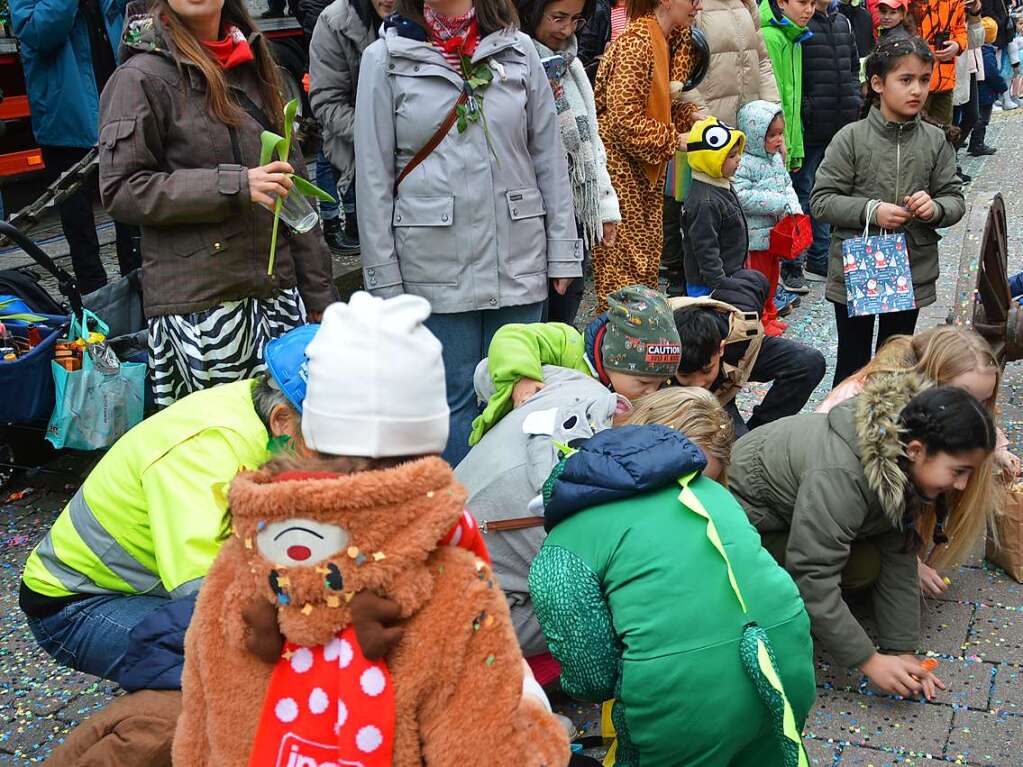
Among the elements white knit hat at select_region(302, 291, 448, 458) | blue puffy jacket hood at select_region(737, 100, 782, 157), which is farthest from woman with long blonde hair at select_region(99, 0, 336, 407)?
blue puffy jacket hood at select_region(737, 100, 782, 157)

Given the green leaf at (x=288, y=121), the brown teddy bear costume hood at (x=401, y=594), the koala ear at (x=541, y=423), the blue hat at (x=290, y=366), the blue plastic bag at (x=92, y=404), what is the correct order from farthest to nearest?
the blue plastic bag at (x=92, y=404) → the green leaf at (x=288, y=121) → the koala ear at (x=541, y=423) → the blue hat at (x=290, y=366) → the brown teddy bear costume hood at (x=401, y=594)

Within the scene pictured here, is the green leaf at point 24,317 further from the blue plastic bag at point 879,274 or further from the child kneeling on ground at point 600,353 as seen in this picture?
the blue plastic bag at point 879,274

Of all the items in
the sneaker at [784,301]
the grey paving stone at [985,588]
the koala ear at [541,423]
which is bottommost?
the sneaker at [784,301]

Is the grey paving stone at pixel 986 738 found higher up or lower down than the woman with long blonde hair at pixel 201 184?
lower down

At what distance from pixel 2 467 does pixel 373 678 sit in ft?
11.4

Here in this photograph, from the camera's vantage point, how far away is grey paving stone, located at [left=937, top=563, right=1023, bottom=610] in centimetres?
371

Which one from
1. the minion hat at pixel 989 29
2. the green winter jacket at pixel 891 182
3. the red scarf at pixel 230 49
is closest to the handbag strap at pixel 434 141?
the red scarf at pixel 230 49

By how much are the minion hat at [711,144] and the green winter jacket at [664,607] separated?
11.2 ft

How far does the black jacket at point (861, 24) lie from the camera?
9461 mm

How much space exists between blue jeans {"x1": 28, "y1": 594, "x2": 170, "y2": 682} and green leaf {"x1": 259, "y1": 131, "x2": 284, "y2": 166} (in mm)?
1364

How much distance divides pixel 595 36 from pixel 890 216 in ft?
9.89

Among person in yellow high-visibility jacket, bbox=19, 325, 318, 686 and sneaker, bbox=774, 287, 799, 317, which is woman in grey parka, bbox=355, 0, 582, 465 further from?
sneaker, bbox=774, 287, 799, 317

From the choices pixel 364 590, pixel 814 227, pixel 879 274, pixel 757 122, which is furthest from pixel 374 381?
pixel 814 227

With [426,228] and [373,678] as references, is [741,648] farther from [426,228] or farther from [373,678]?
[426,228]
